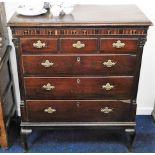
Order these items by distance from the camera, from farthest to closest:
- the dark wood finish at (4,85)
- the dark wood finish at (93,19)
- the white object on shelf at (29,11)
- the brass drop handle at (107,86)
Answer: the dark wood finish at (4,85) → the brass drop handle at (107,86) → the white object on shelf at (29,11) → the dark wood finish at (93,19)

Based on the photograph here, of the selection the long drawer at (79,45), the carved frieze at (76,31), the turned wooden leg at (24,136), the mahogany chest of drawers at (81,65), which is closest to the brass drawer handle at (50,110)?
the mahogany chest of drawers at (81,65)

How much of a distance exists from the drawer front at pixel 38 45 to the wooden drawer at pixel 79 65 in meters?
0.05

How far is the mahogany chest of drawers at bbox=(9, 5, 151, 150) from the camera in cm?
187

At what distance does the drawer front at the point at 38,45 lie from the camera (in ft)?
6.24

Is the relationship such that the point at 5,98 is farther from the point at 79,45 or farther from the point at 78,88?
the point at 79,45

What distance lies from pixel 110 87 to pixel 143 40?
0.42 metres

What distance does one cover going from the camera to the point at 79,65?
1.98m

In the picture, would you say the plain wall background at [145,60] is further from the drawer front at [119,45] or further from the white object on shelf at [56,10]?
the drawer front at [119,45]

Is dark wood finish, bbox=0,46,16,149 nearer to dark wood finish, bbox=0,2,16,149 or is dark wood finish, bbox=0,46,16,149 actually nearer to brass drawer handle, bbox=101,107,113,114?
dark wood finish, bbox=0,2,16,149

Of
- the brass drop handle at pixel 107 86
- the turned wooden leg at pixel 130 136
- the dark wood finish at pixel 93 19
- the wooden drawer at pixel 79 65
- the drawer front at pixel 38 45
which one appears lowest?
the turned wooden leg at pixel 130 136

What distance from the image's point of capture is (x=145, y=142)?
7.93 feet

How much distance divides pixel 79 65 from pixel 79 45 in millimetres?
152

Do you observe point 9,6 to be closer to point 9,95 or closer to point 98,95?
point 9,95

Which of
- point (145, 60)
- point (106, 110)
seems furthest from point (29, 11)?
point (145, 60)
